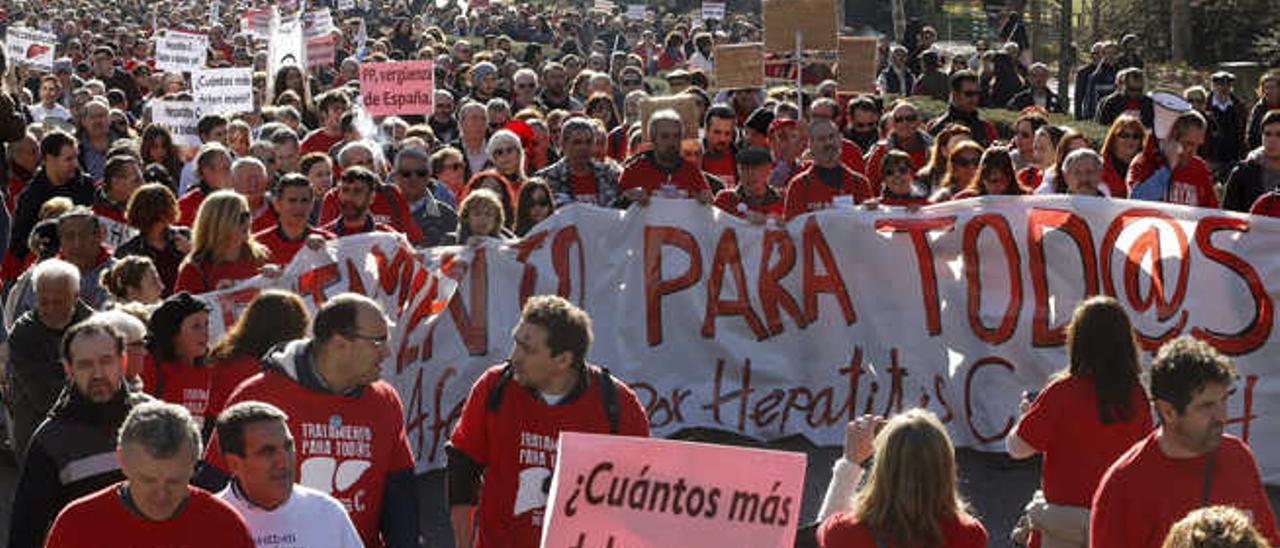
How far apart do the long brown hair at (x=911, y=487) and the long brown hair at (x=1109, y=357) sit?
1567 millimetres

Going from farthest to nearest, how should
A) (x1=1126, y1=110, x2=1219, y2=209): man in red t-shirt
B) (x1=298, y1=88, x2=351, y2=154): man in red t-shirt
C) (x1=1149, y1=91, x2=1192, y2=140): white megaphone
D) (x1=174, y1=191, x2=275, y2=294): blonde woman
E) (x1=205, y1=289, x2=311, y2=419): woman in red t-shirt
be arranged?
(x1=298, y1=88, x2=351, y2=154): man in red t-shirt → (x1=1149, y1=91, x2=1192, y2=140): white megaphone → (x1=1126, y1=110, x2=1219, y2=209): man in red t-shirt → (x1=174, y1=191, x2=275, y2=294): blonde woman → (x1=205, y1=289, x2=311, y2=419): woman in red t-shirt

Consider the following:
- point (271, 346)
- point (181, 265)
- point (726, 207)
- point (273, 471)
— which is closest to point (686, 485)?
point (273, 471)

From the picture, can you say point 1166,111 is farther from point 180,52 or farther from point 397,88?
point 180,52

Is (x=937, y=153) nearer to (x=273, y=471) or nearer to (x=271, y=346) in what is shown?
(x=271, y=346)

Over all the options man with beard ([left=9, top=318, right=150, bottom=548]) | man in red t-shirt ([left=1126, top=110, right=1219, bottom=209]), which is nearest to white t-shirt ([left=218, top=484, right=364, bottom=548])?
man with beard ([left=9, top=318, right=150, bottom=548])

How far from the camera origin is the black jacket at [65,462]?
6.50 metres

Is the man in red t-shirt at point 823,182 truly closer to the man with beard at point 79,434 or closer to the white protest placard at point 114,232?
the white protest placard at point 114,232

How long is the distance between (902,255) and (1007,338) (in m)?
0.67

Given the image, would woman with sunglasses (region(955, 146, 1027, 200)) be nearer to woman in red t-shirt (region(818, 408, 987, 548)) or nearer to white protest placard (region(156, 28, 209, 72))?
woman in red t-shirt (region(818, 408, 987, 548))

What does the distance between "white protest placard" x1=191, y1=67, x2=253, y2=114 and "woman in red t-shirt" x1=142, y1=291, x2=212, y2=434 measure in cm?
954

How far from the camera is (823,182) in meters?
12.4

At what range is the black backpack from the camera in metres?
6.57

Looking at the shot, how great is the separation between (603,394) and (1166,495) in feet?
5.37

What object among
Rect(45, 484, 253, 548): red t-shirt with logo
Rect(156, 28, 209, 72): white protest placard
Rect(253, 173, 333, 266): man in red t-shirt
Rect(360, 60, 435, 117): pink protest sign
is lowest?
Rect(45, 484, 253, 548): red t-shirt with logo
